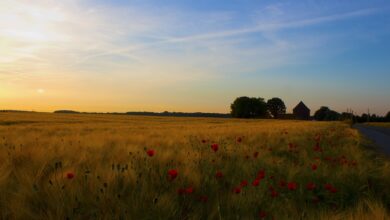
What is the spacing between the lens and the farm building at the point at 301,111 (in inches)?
4191

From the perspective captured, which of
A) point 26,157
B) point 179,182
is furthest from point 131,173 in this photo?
point 26,157

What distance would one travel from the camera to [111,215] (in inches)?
107

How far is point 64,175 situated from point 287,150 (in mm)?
5713

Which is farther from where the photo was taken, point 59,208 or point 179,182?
point 179,182

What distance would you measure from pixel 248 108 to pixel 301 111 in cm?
1967

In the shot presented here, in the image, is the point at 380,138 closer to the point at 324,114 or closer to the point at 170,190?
the point at 170,190

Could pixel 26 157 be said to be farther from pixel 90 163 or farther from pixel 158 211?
pixel 158 211

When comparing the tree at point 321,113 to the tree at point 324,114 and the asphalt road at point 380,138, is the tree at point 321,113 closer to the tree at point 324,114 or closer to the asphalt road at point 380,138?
the tree at point 324,114

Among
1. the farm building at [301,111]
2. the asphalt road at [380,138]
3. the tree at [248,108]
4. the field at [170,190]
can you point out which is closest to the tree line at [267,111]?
the tree at [248,108]

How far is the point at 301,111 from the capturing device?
107 m

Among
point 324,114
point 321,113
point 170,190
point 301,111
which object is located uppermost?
point 301,111

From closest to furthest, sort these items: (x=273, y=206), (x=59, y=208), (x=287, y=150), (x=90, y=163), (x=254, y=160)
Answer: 1. (x=59, y=208)
2. (x=273, y=206)
3. (x=90, y=163)
4. (x=254, y=160)
5. (x=287, y=150)

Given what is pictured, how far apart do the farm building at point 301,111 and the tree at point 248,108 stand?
11.3 m

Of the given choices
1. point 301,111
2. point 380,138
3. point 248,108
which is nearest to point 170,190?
point 380,138
